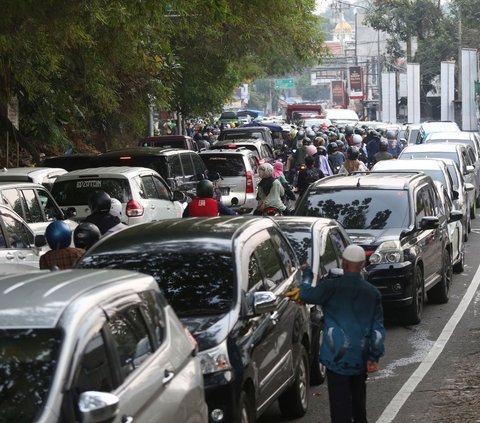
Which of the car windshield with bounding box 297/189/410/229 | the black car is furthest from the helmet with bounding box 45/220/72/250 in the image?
the car windshield with bounding box 297/189/410/229

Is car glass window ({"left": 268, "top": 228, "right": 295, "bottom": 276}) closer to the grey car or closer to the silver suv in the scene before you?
the grey car

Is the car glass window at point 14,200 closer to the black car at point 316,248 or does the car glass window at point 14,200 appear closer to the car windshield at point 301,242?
the black car at point 316,248

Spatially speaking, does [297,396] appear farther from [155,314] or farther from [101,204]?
[101,204]

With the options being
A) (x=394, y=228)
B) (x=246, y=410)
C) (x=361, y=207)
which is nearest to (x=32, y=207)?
(x=361, y=207)

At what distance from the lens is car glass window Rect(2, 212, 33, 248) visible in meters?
14.3

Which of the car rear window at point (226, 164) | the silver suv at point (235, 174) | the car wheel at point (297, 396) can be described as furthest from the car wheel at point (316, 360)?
the car rear window at point (226, 164)

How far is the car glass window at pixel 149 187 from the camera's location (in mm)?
19792

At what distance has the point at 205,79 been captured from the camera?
1555 inches

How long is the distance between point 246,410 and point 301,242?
158 inches

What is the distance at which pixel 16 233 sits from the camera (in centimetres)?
1443

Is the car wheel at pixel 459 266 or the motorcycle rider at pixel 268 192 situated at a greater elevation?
the motorcycle rider at pixel 268 192

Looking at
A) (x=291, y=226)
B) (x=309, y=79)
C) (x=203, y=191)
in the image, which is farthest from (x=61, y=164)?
(x=309, y=79)

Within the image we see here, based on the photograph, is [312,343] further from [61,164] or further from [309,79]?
[309,79]

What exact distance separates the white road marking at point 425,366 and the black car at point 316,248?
2.83 ft
